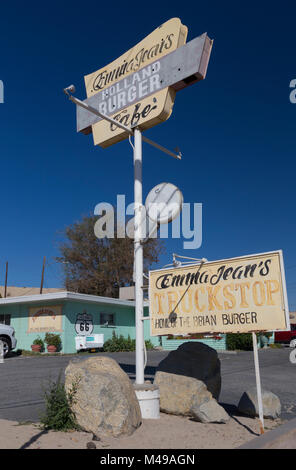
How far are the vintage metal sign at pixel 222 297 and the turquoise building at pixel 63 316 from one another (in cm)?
1413

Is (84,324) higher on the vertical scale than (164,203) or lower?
lower

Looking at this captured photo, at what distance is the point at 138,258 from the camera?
7.41m

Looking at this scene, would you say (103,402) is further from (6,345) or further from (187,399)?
(6,345)

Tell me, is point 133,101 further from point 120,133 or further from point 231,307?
point 231,307

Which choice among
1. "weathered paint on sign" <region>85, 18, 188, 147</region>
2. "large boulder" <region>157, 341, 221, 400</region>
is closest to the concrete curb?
"large boulder" <region>157, 341, 221, 400</region>

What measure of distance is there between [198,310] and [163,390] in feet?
5.59

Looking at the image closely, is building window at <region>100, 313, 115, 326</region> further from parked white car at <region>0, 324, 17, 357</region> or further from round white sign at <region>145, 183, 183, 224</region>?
round white sign at <region>145, 183, 183, 224</region>

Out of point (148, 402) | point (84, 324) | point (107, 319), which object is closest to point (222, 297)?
point (148, 402)

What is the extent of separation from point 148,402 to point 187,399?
2.35 feet

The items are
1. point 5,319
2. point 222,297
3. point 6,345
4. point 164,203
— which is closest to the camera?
point 222,297

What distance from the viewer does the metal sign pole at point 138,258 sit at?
277 inches

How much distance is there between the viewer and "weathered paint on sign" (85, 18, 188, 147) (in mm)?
7750

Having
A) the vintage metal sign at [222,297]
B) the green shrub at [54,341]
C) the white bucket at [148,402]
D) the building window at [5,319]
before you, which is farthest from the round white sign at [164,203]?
the building window at [5,319]

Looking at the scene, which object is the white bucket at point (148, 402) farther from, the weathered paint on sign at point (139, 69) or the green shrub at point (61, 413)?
the weathered paint on sign at point (139, 69)
